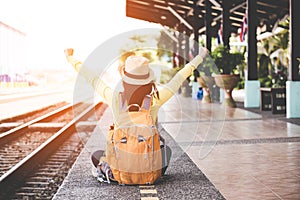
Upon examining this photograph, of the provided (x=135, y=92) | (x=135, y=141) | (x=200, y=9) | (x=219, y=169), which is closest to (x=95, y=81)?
(x=135, y=92)

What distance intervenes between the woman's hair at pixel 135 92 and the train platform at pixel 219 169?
62cm

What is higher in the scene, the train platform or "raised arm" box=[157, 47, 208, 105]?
"raised arm" box=[157, 47, 208, 105]

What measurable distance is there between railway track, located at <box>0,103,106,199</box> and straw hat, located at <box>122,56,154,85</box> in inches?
48.5

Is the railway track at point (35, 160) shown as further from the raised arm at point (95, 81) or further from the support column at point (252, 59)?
the support column at point (252, 59)

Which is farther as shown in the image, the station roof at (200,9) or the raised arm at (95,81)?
the station roof at (200,9)

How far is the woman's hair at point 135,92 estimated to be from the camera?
12.3 feet

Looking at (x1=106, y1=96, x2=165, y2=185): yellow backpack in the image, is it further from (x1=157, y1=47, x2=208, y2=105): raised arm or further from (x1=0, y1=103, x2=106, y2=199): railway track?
(x1=0, y1=103, x2=106, y2=199): railway track

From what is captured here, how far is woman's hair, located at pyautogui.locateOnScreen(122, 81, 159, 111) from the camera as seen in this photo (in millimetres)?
3736

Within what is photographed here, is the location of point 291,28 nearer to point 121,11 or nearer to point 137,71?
point 137,71

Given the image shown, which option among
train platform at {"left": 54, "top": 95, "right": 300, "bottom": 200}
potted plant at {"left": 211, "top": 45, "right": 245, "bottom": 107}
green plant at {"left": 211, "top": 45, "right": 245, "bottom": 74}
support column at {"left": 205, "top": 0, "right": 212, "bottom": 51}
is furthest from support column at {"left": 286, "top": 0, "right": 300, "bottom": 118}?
support column at {"left": 205, "top": 0, "right": 212, "bottom": 51}

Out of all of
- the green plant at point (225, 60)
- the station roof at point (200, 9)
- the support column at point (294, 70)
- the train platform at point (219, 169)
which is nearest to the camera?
the train platform at point (219, 169)

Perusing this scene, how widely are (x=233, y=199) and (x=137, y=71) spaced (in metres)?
1.07

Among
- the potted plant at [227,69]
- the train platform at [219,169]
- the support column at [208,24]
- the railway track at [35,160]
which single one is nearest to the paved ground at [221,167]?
the train platform at [219,169]

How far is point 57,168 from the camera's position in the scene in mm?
5770
